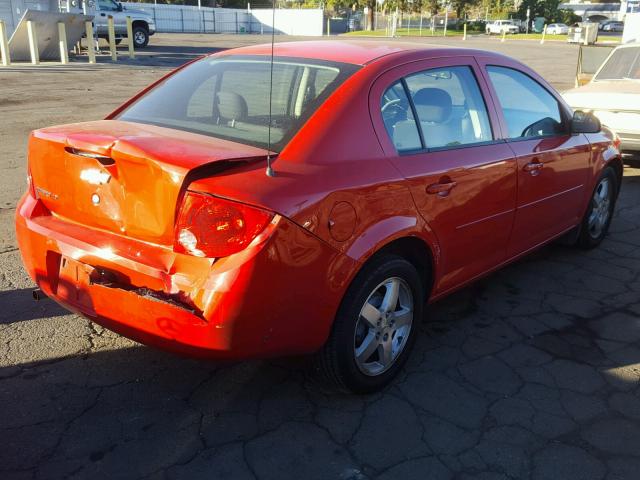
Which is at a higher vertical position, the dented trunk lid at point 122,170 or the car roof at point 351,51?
the car roof at point 351,51

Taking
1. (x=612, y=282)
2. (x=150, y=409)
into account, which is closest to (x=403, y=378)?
(x=150, y=409)

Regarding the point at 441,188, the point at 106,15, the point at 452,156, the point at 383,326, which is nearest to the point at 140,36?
the point at 106,15

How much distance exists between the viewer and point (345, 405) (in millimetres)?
3041

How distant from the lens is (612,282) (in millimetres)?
4688

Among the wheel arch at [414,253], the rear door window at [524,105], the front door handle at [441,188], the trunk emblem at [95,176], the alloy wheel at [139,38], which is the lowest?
the wheel arch at [414,253]

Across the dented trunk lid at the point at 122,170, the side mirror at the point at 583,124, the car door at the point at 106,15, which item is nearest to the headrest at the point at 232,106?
the dented trunk lid at the point at 122,170

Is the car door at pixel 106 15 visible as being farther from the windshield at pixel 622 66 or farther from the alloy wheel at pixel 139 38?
the windshield at pixel 622 66

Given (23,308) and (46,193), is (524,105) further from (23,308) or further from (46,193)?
(23,308)

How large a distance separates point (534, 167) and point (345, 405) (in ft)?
6.66

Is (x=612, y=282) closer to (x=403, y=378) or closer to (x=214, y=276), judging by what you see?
(x=403, y=378)

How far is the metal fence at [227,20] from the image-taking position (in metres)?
55.4

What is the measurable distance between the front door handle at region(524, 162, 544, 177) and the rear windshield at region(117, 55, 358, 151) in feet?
4.71

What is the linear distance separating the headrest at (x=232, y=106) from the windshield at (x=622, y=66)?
Result: 690 centimetres

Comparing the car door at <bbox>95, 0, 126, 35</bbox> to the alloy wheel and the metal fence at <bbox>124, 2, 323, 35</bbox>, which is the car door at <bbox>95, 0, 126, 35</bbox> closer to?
the alloy wheel
